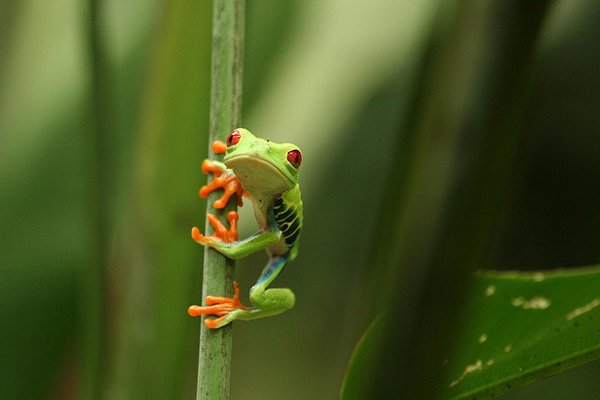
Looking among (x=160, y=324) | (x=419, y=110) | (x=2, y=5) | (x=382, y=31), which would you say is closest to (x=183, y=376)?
(x=160, y=324)

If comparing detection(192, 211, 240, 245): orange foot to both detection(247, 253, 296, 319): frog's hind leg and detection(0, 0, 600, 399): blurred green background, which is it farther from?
detection(247, 253, 296, 319): frog's hind leg

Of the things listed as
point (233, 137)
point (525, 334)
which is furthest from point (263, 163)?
point (525, 334)

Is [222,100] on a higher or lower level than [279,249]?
higher

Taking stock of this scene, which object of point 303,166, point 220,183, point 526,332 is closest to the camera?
point 526,332

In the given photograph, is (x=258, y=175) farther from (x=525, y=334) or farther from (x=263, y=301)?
(x=525, y=334)

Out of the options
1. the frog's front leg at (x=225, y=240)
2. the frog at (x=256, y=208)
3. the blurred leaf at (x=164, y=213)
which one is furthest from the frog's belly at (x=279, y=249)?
the blurred leaf at (x=164, y=213)

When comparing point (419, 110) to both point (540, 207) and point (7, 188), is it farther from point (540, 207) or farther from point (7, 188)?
point (540, 207)

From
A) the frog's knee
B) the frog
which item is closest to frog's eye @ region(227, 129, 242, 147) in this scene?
the frog
